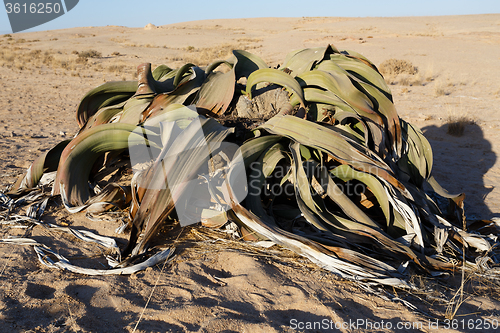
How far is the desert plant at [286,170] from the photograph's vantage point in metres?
1.86

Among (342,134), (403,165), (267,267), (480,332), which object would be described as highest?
(342,134)

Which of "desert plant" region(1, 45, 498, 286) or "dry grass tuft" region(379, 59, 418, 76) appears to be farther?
"dry grass tuft" region(379, 59, 418, 76)

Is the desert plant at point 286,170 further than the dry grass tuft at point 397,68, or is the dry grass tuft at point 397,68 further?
the dry grass tuft at point 397,68

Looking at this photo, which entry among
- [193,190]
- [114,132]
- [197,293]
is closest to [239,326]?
[197,293]

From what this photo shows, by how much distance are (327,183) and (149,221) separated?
107 centimetres

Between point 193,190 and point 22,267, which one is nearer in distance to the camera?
point 22,267

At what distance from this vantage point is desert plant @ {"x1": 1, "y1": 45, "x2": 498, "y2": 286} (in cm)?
186

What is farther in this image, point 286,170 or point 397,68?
point 397,68

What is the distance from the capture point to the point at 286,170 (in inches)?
88.7

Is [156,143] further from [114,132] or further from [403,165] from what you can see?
[403,165]

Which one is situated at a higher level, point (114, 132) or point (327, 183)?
point (114, 132)

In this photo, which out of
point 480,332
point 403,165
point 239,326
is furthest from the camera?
point 403,165

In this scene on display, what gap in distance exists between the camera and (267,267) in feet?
5.91

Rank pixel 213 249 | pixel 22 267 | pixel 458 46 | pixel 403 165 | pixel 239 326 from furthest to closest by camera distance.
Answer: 1. pixel 458 46
2. pixel 403 165
3. pixel 213 249
4. pixel 22 267
5. pixel 239 326
